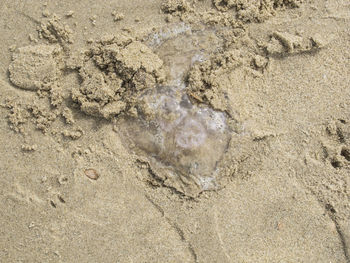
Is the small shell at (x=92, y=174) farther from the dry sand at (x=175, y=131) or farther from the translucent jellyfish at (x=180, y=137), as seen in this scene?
the translucent jellyfish at (x=180, y=137)

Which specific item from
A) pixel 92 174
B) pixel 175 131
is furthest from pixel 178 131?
pixel 92 174

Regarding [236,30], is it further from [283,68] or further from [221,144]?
[221,144]

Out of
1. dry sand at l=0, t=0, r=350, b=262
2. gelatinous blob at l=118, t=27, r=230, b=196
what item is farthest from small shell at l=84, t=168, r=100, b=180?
gelatinous blob at l=118, t=27, r=230, b=196

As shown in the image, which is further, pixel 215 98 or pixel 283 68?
pixel 283 68

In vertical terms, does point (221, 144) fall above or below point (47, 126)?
above

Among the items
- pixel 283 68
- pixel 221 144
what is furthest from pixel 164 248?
pixel 283 68

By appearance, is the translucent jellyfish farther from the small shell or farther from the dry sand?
the small shell
